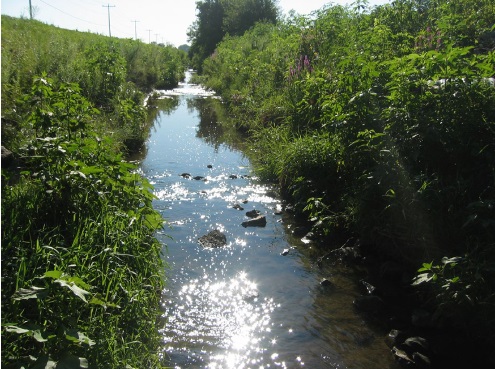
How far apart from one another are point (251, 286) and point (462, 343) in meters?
2.31

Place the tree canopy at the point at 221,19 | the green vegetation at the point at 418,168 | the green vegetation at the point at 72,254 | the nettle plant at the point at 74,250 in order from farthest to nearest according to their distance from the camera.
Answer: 1. the tree canopy at the point at 221,19
2. the green vegetation at the point at 418,168
3. the nettle plant at the point at 74,250
4. the green vegetation at the point at 72,254

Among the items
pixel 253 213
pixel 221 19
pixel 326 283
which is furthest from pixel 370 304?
pixel 221 19

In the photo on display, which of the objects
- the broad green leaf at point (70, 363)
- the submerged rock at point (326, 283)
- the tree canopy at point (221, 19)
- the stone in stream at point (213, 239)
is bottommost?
the submerged rock at point (326, 283)

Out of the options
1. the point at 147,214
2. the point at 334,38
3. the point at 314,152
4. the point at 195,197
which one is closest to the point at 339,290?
the point at 147,214

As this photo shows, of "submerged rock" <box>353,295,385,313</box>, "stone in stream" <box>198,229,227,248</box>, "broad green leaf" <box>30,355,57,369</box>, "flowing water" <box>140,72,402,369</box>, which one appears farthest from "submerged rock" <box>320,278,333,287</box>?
"broad green leaf" <box>30,355,57,369</box>

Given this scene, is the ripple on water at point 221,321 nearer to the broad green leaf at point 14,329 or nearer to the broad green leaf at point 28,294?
the broad green leaf at point 28,294

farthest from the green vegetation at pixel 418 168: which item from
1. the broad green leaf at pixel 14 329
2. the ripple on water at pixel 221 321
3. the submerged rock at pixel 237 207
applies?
the broad green leaf at pixel 14 329

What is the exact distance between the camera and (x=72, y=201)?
4309mm

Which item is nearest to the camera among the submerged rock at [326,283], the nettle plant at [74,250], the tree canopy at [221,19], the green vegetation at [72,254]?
the green vegetation at [72,254]

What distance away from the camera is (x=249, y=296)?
16.5 feet

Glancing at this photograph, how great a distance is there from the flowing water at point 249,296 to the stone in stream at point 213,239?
11 cm

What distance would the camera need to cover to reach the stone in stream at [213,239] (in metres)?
6.34

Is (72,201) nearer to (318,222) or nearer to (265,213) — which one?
(318,222)

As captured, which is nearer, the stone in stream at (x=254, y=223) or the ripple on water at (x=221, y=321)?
the ripple on water at (x=221, y=321)
